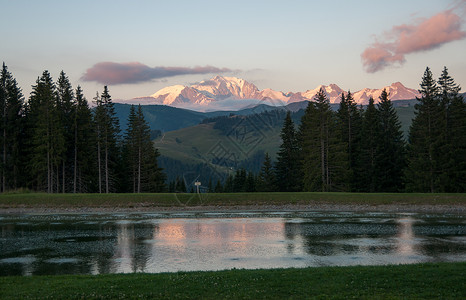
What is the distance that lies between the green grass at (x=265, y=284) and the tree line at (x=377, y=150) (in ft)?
188

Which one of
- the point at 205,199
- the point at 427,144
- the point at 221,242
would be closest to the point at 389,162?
the point at 427,144

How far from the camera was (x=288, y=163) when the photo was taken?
91375 millimetres

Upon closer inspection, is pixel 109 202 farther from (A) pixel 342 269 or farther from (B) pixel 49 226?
(A) pixel 342 269

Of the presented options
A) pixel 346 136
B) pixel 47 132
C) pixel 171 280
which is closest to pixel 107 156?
pixel 47 132

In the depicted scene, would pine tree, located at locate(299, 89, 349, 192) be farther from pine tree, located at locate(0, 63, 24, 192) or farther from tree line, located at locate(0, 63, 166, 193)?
pine tree, located at locate(0, 63, 24, 192)

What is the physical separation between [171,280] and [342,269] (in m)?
7.57

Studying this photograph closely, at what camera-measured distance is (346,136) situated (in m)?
89.8

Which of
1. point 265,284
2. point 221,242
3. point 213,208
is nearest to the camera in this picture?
point 265,284

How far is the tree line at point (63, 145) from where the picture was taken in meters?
74.8

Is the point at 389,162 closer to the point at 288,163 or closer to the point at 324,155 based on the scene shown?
the point at 324,155

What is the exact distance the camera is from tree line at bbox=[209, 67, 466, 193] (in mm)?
70125

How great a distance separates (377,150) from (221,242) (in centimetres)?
6010

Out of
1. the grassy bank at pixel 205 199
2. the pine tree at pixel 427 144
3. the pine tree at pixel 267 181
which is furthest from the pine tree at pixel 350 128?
the grassy bank at pixel 205 199

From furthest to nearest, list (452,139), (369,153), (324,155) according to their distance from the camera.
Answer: (369,153), (324,155), (452,139)
